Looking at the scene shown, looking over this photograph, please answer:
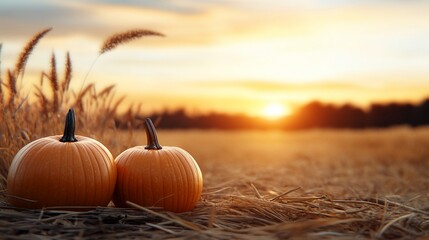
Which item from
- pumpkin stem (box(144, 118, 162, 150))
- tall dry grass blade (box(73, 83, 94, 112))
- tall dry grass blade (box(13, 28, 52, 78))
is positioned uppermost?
tall dry grass blade (box(13, 28, 52, 78))

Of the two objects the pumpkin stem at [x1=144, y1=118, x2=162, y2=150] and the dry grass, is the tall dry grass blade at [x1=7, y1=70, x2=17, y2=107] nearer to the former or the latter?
the dry grass

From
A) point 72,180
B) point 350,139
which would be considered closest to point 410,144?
point 350,139

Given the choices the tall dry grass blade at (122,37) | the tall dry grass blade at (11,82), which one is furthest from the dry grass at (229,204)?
the tall dry grass blade at (122,37)

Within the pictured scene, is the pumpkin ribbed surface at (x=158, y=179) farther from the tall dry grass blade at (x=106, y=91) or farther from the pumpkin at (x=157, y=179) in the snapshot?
the tall dry grass blade at (x=106, y=91)

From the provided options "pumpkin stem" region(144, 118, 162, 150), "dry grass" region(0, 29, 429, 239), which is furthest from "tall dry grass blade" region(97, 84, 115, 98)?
"pumpkin stem" region(144, 118, 162, 150)

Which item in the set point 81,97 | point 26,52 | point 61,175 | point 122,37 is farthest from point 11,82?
point 61,175

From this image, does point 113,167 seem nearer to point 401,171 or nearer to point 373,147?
point 401,171
